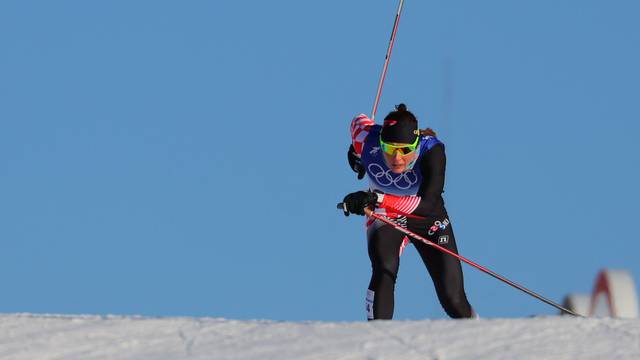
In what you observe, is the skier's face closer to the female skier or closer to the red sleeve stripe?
the female skier

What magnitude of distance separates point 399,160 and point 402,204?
0.82ft

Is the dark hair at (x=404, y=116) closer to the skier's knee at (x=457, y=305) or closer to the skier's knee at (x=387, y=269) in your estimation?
the skier's knee at (x=387, y=269)

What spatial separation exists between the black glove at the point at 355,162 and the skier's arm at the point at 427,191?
471mm

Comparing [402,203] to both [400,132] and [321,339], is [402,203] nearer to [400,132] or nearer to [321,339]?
[400,132]

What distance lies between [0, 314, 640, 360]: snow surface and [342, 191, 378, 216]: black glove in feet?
6.48

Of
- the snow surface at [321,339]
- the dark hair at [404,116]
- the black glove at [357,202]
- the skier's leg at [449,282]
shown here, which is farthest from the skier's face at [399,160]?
the snow surface at [321,339]

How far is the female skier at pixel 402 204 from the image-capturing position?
7.26 m

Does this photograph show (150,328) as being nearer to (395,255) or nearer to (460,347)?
(460,347)

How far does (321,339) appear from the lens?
16.1 feet

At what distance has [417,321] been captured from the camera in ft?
16.7

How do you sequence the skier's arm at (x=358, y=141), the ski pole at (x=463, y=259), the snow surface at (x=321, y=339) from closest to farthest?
the snow surface at (x=321, y=339) → the ski pole at (x=463, y=259) → the skier's arm at (x=358, y=141)

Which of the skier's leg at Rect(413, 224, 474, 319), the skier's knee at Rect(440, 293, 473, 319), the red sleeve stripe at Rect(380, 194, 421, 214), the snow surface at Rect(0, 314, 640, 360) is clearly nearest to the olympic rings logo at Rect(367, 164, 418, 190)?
the red sleeve stripe at Rect(380, 194, 421, 214)

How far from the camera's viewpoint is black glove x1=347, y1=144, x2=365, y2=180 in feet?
25.5

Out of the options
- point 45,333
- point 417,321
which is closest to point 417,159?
point 417,321
